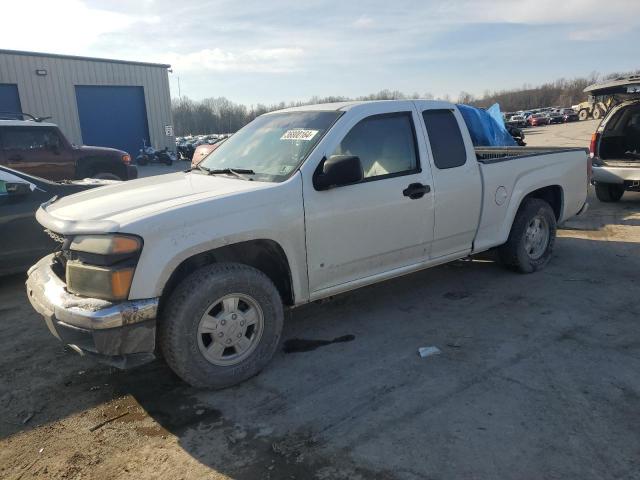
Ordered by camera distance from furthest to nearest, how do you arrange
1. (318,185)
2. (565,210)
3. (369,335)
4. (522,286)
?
(565,210), (522,286), (369,335), (318,185)

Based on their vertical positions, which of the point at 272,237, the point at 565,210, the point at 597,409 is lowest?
the point at 597,409

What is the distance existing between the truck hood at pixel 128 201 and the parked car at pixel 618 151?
7.26 m

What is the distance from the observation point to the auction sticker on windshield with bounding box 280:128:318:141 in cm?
403

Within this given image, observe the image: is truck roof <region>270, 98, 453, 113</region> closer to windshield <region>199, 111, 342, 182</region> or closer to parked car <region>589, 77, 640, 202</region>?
windshield <region>199, 111, 342, 182</region>

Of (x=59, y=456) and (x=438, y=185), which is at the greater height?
(x=438, y=185)

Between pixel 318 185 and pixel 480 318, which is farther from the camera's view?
pixel 480 318

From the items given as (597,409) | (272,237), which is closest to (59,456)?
(272,237)

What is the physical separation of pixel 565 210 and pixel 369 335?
322 centimetres

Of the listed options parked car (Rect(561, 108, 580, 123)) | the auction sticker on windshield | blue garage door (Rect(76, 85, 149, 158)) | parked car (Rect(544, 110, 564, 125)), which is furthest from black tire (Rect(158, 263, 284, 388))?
parked car (Rect(561, 108, 580, 123))

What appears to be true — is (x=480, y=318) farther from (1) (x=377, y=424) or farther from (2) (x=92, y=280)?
(2) (x=92, y=280)

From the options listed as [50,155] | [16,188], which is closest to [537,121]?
[50,155]

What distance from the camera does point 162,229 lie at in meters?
3.11

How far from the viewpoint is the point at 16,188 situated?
564 cm

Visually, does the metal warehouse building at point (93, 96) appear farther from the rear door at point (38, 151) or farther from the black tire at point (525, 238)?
the black tire at point (525, 238)
